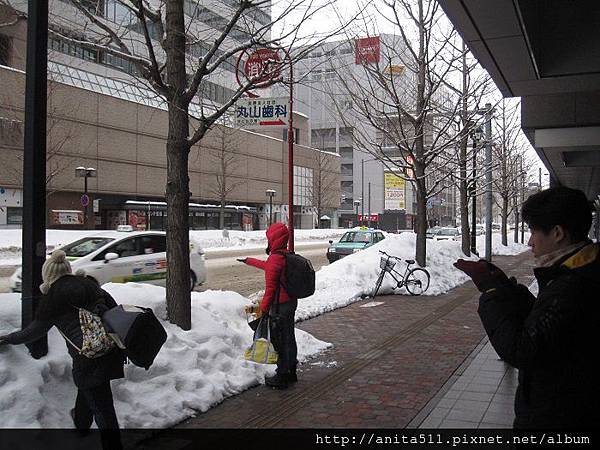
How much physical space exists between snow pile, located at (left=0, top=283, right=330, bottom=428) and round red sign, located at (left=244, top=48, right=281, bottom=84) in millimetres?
3173

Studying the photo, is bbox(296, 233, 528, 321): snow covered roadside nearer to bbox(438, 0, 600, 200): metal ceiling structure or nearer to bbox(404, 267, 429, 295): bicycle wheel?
bbox(404, 267, 429, 295): bicycle wheel

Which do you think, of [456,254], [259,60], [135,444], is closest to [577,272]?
[135,444]

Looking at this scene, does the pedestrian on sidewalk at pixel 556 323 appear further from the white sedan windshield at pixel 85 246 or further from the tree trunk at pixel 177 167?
the white sedan windshield at pixel 85 246

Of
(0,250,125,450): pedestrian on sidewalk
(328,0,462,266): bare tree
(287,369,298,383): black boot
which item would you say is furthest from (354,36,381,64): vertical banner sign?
(0,250,125,450): pedestrian on sidewalk

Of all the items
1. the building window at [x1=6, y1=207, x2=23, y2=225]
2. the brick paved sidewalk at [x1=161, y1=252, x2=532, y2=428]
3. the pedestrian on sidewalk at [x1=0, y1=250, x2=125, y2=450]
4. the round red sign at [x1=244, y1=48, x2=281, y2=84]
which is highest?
the round red sign at [x1=244, y1=48, x2=281, y2=84]

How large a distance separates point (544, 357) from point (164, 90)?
6.08 metres

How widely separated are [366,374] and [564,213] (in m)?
4.98

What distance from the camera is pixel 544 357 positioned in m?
1.98

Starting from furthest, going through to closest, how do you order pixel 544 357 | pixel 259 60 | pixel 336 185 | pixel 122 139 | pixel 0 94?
pixel 336 185, pixel 122 139, pixel 0 94, pixel 259 60, pixel 544 357

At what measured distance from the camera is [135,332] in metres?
3.97

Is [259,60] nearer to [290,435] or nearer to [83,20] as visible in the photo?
[83,20]

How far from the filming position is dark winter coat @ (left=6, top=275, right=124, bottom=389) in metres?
3.98

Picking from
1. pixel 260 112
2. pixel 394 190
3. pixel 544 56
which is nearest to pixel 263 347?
pixel 260 112

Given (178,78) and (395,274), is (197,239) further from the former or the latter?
(178,78)
